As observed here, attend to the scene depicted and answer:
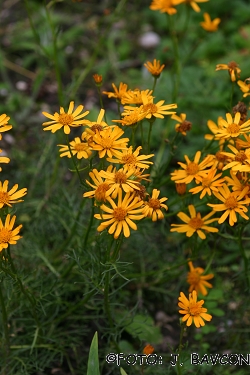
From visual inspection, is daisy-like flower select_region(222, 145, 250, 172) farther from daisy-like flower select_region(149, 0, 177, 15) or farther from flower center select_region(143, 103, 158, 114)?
daisy-like flower select_region(149, 0, 177, 15)

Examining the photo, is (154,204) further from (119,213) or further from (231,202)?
(231,202)

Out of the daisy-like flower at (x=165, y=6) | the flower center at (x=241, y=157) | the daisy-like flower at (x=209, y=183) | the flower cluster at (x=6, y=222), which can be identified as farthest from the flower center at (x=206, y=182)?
the daisy-like flower at (x=165, y=6)

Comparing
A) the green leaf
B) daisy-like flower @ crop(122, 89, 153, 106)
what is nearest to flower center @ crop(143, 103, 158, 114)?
daisy-like flower @ crop(122, 89, 153, 106)

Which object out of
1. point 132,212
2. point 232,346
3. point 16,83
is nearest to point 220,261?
point 232,346

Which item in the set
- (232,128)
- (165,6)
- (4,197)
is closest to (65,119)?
(4,197)

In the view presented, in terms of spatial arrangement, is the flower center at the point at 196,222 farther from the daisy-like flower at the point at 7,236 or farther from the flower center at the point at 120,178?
the daisy-like flower at the point at 7,236
